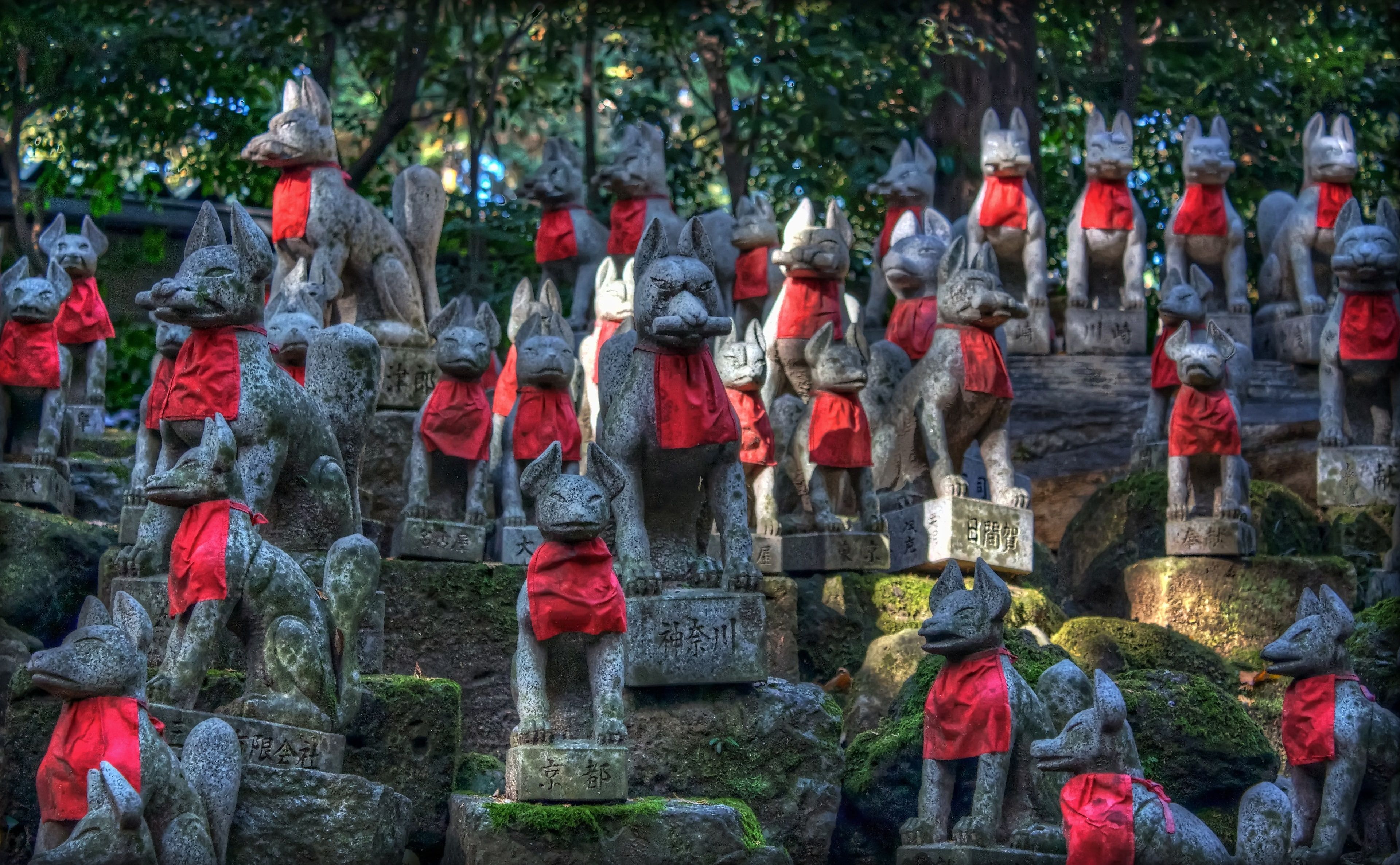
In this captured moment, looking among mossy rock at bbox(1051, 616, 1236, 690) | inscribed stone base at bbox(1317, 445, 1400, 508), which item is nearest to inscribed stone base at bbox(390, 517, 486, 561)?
mossy rock at bbox(1051, 616, 1236, 690)

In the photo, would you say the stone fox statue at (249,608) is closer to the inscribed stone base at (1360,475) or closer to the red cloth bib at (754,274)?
the red cloth bib at (754,274)

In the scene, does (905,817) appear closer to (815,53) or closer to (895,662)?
(895,662)

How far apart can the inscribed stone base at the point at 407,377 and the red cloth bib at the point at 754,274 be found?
9.29ft

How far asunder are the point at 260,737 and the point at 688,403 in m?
2.59

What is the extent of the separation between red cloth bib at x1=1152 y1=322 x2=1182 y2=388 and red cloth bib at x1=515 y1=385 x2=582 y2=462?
4.22 m

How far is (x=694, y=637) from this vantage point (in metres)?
10.5

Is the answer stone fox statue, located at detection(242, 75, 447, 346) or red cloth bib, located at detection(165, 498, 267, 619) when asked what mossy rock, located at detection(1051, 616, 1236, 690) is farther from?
red cloth bib, located at detection(165, 498, 267, 619)

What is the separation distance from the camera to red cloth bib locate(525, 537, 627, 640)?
9.29m

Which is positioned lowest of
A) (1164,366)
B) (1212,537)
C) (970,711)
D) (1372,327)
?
(970,711)

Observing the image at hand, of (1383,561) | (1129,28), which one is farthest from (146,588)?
(1129,28)

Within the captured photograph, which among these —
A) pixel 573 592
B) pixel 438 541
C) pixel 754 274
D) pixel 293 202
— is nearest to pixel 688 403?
pixel 573 592

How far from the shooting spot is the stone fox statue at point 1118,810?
9156 mm

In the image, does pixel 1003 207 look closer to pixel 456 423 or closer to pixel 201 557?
pixel 456 423

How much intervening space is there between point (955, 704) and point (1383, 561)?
4.99m
